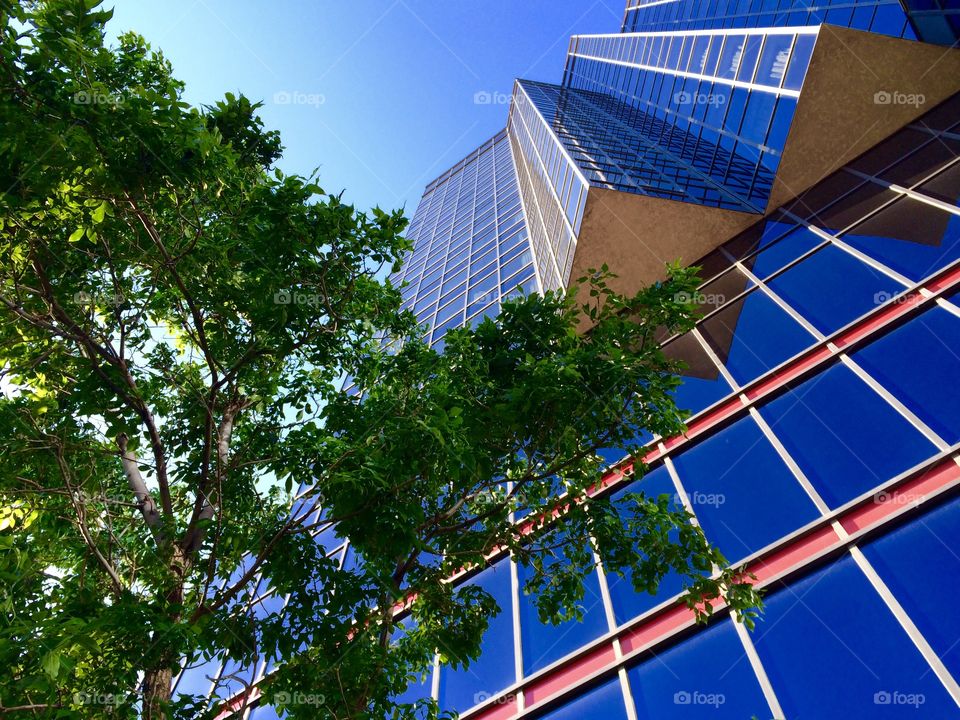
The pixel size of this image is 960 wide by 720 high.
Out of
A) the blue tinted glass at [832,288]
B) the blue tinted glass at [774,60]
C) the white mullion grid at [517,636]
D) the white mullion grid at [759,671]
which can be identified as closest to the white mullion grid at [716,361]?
the blue tinted glass at [832,288]

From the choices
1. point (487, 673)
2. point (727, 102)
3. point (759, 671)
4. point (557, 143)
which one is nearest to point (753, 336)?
point (759, 671)

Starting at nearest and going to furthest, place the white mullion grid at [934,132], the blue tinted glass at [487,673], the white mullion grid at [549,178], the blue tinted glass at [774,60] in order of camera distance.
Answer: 1. the blue tinted glass at [487,673]
2. the white mullion grid at [934,132]
3. the blue tinted glass at [774,60]
4. the white mullion grid at [549,178]

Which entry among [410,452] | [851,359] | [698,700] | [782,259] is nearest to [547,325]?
[410,452]

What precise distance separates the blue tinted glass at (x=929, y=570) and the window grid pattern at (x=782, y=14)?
13377mm

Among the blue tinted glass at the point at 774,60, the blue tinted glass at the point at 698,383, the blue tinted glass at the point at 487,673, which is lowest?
the blue tinted glass at the point at 487,673

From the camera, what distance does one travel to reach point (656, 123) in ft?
93.0

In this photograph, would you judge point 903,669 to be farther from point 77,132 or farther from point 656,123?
point 656,123

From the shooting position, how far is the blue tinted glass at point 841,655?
5754 millimetres

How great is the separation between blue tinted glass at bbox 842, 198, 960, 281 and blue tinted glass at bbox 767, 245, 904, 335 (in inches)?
13.5

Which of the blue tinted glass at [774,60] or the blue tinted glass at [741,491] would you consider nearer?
the blue tinted glass at [741,491]

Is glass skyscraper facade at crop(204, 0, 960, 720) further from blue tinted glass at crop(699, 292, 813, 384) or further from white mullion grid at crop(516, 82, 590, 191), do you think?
white mullion grid at crop(516, 82, 590, 191)

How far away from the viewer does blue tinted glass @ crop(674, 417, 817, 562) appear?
26.8 feet

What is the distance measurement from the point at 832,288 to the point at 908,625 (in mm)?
7090

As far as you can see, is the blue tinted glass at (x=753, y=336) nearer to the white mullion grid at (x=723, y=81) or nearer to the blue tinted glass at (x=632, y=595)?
the blue tinted glass at (x=632, y=595)
